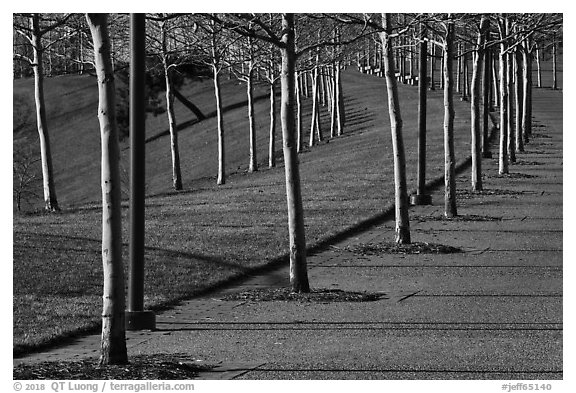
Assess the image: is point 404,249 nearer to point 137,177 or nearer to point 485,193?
point 137,177

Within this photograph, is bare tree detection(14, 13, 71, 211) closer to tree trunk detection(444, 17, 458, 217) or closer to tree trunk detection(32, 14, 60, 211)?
tree trunk detection(32, 14, 60, 211)

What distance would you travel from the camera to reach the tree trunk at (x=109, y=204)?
358 inches

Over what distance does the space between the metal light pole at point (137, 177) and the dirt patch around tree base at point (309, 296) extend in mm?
2483

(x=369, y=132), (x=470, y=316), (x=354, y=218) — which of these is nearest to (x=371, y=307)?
(x=470, y=316)

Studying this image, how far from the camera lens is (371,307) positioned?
12852 mm

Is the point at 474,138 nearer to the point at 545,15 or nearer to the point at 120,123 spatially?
the point at 545,15

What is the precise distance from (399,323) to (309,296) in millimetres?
1973

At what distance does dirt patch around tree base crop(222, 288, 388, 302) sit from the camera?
1340 centimetres

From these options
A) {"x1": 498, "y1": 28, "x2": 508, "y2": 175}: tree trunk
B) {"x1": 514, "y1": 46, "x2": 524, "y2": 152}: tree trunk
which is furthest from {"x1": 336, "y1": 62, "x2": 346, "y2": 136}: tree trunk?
{"x1": 498, "y1": 28, "x2": 508, "y2": 175}: tree trunk

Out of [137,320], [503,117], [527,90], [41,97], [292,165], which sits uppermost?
[41,97]

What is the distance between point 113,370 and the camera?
29.5ft

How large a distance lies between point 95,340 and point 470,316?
400 cm

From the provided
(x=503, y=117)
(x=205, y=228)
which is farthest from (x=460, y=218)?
(x=503, y=117)

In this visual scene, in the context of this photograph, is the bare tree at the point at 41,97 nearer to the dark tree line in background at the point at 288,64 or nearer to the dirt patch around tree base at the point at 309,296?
the dark tree line in background at the point at 288,64
